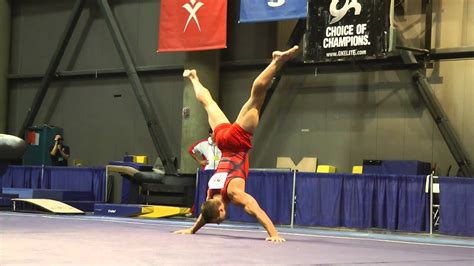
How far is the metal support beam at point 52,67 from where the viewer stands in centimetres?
2111

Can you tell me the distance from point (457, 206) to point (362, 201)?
1630 millimetres

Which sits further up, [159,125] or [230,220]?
[159,125]

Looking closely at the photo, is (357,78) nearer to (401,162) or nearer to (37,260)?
(401,162)

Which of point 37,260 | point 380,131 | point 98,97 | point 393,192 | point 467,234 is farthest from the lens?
point 98,97

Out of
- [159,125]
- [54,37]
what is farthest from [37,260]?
[54,37]

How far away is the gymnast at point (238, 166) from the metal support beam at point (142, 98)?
10374 mm

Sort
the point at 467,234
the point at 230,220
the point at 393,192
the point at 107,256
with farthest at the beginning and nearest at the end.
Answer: the point at 230,220 < the point at 393,192 < the point at 467,234 < the point at 107,256

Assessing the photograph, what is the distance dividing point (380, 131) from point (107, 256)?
1145 cm

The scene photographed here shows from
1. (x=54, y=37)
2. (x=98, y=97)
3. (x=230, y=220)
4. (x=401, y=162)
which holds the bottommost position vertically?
(x=230, y=220)

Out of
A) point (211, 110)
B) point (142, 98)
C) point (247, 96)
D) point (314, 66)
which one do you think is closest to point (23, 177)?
point (142, 98)

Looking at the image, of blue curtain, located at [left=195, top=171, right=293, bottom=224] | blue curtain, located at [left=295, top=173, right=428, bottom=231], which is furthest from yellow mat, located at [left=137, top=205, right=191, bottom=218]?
blue curtain, located at [left=295, top=173, right=428, bottom=231]

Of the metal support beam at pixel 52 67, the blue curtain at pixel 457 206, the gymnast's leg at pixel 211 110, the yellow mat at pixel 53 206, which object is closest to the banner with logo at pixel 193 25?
the metal support beam at pixel 52 67

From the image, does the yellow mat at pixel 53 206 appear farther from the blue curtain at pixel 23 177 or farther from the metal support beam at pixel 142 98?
the metal support beam at pixel 142 98

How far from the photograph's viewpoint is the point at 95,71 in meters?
21.0
